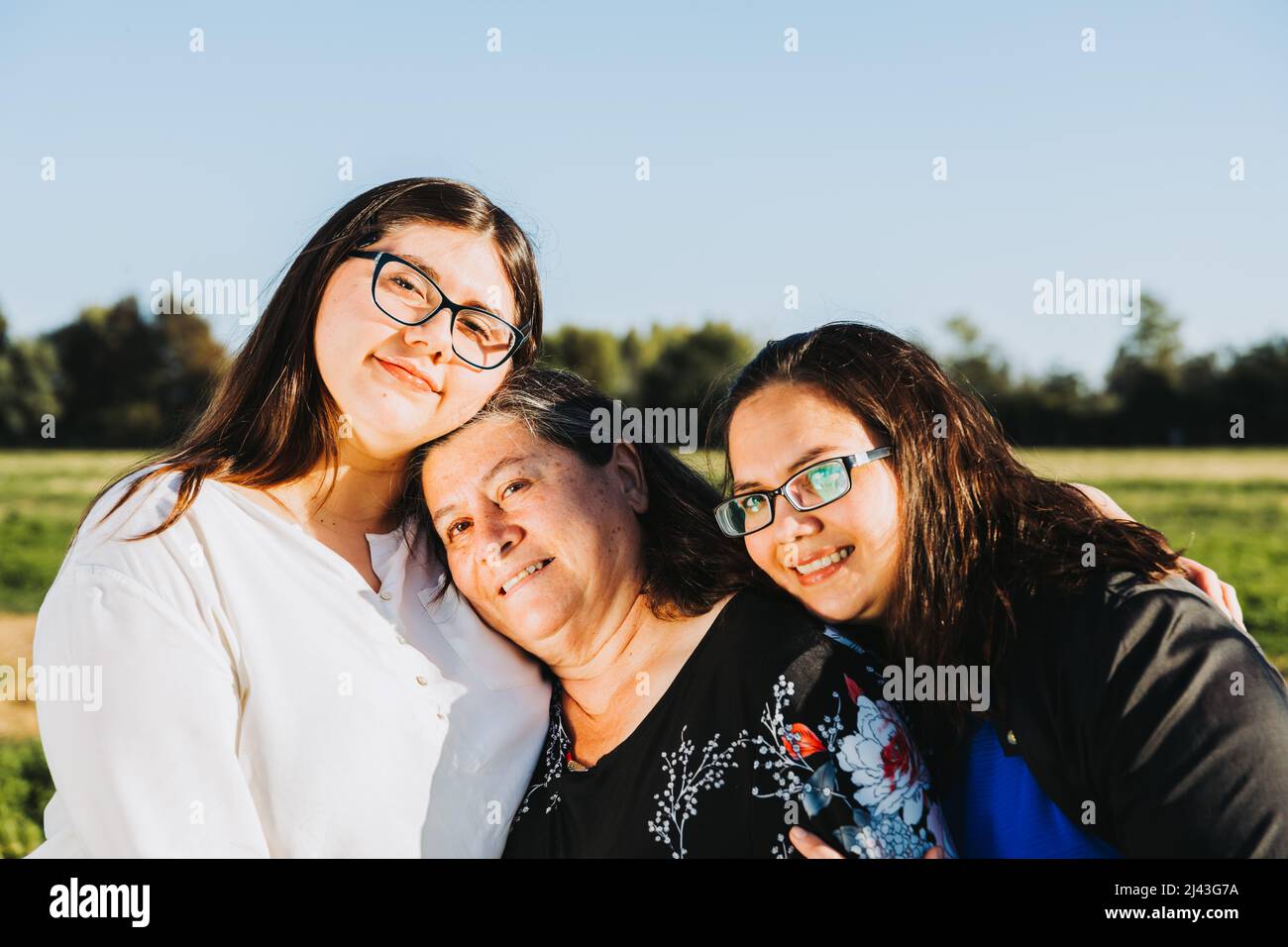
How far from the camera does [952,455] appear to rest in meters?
3.15

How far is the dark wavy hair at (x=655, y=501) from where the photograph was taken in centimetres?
343

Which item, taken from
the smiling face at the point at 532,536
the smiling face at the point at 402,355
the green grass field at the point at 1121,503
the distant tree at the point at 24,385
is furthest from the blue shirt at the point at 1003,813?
the distant tree at the point at 24,385

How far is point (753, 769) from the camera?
289 centimetres

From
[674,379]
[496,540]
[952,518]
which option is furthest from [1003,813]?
[674,379]

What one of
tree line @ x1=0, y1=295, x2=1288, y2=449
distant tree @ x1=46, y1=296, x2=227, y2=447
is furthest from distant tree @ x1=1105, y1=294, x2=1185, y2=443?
distant tree @ x1=46, y1=296, x2=227, y2=447

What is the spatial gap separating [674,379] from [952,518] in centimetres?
3960

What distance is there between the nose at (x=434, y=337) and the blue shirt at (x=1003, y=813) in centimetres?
195

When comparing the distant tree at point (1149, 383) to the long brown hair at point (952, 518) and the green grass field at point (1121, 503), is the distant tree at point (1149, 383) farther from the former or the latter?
the long brown hair at point (952, 518)

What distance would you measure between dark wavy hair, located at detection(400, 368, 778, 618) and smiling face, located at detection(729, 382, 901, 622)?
310mm

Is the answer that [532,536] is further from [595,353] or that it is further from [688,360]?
[595,353]

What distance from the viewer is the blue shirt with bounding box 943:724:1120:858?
2785mm

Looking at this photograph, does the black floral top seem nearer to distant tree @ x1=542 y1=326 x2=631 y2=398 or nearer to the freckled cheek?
the freckled cheek

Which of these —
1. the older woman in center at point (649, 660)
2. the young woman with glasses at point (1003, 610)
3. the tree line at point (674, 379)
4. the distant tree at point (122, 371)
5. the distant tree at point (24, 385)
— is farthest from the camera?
the distant tree at point (122, 371)
